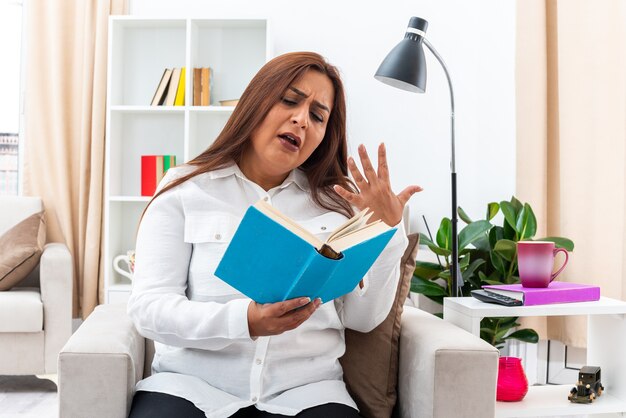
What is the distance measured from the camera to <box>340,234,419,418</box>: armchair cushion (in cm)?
168

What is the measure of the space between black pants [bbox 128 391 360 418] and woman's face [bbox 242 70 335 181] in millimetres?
521

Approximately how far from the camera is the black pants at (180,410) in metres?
1.43

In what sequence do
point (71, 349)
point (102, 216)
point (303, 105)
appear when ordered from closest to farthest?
point (71, 349), point (303, 105), point (102, 216)

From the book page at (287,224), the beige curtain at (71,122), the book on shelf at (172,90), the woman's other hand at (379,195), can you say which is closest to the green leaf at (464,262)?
the woman's other hand at (379,195)

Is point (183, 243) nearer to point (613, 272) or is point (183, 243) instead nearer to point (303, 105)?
point (303, 105)

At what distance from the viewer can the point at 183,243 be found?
159 cm

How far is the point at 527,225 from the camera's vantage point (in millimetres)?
2998

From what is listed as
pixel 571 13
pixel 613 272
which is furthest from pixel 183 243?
pixel 571 13

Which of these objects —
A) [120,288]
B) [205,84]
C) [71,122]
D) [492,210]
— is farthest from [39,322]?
[492,210]

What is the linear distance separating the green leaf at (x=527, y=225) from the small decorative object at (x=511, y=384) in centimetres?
108

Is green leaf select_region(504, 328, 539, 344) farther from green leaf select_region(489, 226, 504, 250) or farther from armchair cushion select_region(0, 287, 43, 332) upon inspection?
armchair cushion select_region(0, 287, 43, 332)

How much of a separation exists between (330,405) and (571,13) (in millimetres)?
2181

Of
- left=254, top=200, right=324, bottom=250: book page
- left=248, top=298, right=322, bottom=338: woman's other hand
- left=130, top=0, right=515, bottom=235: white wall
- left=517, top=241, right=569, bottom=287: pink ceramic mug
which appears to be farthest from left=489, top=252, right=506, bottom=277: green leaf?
left=254, top=200, right=324, bottom=250: book page

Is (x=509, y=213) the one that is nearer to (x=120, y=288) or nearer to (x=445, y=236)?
(x=445, y=236)
